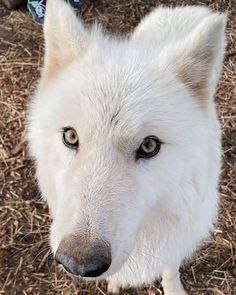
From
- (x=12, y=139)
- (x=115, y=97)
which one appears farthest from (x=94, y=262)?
(x=12, y=139)

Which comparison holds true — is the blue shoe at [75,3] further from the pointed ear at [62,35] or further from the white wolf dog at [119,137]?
the pointed ear at [62,35]

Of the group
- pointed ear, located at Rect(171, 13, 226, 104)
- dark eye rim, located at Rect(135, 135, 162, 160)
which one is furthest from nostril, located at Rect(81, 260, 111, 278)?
pointed ear, located at Rect(171, 13, 226, 104)

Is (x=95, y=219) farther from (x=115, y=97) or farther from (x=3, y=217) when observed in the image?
(x=3, y=217)

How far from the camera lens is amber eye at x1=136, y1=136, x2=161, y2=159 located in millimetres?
2250

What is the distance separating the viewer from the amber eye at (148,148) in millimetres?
2250

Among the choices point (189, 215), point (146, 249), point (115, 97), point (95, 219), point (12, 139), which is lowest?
point (12, 139)

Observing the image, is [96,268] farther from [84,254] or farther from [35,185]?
[35,185]

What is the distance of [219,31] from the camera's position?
2328mm

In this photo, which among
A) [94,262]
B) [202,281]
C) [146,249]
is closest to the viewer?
[94,262]

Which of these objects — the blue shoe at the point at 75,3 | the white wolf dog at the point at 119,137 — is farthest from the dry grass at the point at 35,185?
the white wolf dog at the point at 119,137

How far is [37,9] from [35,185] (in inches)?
68.7

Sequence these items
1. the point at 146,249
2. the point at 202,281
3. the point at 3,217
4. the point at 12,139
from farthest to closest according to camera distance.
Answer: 1. the point at 12,139
2. the point at 3,217
3. the point at 202,281
4. the point at 146,249

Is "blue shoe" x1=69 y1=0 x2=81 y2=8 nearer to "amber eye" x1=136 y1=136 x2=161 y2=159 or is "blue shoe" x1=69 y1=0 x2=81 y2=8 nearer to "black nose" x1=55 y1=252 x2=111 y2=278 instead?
"amber eye" x1=136 y1=136 x2=161 y2=159

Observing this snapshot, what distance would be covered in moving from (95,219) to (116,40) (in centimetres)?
101
